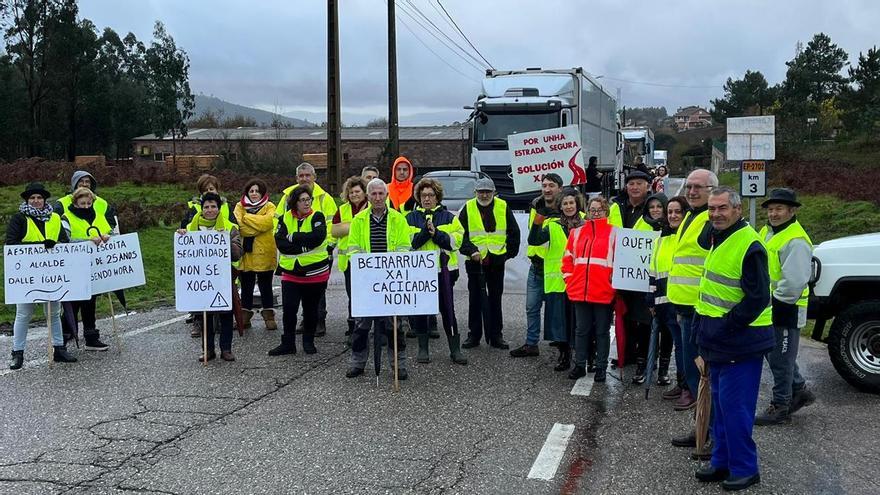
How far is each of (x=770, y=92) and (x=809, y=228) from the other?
2274 inches

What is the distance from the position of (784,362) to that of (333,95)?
1499 centimetres

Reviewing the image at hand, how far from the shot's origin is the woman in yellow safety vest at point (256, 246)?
9.88 meters

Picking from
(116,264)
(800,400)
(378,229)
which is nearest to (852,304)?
(800,400)

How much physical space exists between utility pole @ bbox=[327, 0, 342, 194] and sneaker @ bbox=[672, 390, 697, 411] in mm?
13955

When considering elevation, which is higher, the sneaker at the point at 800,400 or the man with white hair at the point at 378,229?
the man with white hair at the point at 378,229

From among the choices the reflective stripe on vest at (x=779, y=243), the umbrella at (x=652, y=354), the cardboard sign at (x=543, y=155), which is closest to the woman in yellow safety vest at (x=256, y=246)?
the cardboard sign at (x=543, y=155)

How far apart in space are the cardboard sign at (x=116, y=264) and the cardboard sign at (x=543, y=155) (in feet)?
18.0

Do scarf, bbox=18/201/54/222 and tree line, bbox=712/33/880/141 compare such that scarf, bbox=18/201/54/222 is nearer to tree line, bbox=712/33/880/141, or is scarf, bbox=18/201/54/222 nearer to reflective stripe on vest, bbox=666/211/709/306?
reflective stripe on vest, bbox=666/211/709/306

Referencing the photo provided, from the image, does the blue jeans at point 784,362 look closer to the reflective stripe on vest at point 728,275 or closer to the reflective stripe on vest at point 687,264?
the reflective stripe on vest at point 687,264

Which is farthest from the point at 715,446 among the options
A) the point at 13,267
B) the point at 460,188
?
the point at 460,188

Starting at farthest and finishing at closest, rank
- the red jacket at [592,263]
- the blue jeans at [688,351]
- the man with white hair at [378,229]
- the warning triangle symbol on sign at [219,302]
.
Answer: the warning triangle symbol on sign at [219,302]
the man with white hair at [378,229]
the red jacket at [592,263]
the blue jeans at [688,351]

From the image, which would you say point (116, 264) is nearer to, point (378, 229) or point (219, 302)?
point (219, 302)

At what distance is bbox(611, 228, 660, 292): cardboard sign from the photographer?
24.7ft

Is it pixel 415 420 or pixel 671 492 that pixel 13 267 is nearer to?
pixel 415 420
